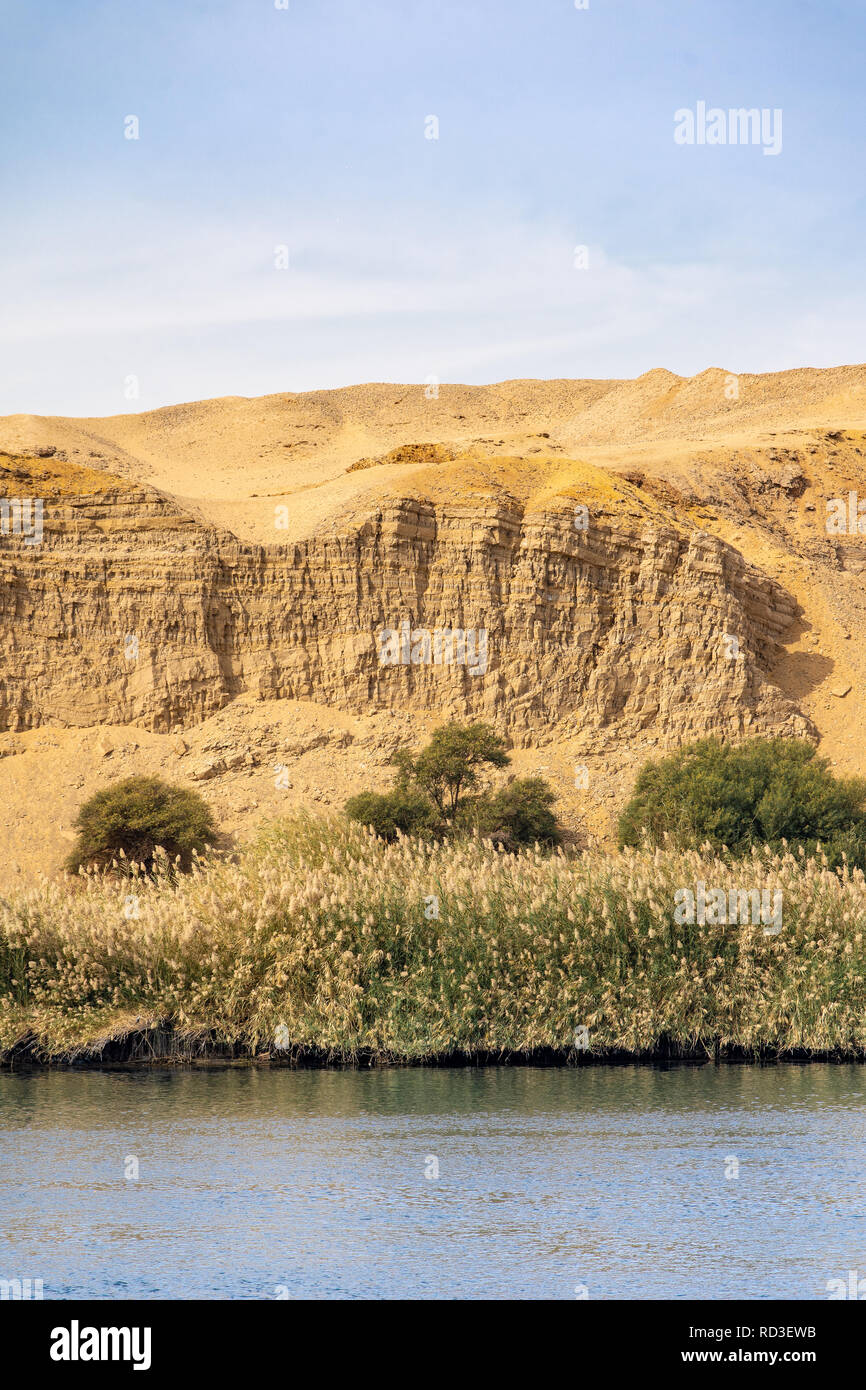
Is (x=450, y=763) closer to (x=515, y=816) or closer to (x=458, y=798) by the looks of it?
(x=458, y=798)

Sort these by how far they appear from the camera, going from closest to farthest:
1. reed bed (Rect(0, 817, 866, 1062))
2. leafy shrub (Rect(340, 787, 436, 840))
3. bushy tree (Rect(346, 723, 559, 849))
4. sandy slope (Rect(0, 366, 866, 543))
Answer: reed bed (Rect(0, 817, 866, 1062)), leafy shrub (Rect(340, 787, 436, 840)), bushy tree (Rect(346, 723, 559, 849)), sandy slope (Rect(0, 366, 866, 543))

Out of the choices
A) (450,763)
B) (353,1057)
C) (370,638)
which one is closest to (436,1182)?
(353,1057)

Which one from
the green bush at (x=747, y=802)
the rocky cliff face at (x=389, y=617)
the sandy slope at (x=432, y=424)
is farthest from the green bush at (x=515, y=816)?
the sandy slope at (x=432, y=424)

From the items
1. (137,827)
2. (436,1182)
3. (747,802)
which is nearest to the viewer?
(436,1182)

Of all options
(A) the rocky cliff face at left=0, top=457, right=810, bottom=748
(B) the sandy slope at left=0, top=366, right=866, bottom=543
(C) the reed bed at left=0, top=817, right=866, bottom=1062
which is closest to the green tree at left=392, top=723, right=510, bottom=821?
(A) the rocky cliff face at left=0, top=457, right=810, bottom=748

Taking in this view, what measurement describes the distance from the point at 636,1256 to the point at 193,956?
8648 millimetres

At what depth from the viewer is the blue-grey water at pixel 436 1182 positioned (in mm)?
9828

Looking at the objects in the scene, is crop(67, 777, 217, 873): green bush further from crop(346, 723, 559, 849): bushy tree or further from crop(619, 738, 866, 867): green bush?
crop(619, 738, 866, 867): green bush

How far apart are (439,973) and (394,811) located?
1710 cm

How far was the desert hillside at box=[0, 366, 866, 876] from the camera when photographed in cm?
3931

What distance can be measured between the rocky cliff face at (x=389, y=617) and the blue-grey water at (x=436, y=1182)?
82.5 ft

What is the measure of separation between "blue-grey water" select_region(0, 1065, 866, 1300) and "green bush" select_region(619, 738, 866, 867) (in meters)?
14.1

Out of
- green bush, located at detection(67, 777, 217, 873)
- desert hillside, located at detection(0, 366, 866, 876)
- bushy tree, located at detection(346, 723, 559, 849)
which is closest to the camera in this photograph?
green bush, located at detection(67, 777, 217, 873)

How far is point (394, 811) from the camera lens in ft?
113
